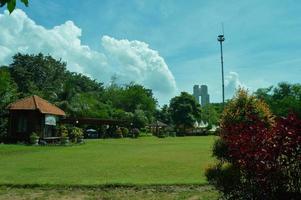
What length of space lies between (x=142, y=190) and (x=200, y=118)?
81002 mm

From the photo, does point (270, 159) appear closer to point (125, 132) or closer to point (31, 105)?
point (31, 105)

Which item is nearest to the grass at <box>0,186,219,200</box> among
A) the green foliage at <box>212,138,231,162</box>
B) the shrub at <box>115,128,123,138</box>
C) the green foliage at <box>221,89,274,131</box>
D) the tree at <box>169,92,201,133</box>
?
the green foliage at <box>212,138,231,162</box>

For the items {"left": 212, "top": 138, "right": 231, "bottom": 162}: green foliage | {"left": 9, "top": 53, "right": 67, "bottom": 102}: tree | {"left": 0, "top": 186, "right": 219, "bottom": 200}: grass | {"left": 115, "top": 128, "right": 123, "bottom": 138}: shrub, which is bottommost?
{"left": 0, "top": 186, "right": 219, "bottom": 200}: grass

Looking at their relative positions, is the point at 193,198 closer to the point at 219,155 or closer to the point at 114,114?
the point at 219,155

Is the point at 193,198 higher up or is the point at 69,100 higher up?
the point at 69,100

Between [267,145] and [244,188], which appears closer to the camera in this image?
[267,145]

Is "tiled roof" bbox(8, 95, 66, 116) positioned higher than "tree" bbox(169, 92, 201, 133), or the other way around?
"tree" bbox(169, 92, 201, 133)

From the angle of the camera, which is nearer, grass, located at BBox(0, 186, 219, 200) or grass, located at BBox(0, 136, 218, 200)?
grass, located at BBox(0, 186, 219, 200)

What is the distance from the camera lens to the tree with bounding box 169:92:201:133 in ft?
283

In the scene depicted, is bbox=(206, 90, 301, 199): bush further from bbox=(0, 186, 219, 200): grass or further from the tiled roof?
the tiled roof

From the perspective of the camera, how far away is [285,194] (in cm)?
716

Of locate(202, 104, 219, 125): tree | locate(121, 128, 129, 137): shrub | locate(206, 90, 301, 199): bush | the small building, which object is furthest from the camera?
locate(202, 104, 219, 125): tree

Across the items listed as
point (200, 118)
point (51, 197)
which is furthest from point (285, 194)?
point (200, 118)

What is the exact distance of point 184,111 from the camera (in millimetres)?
86375
